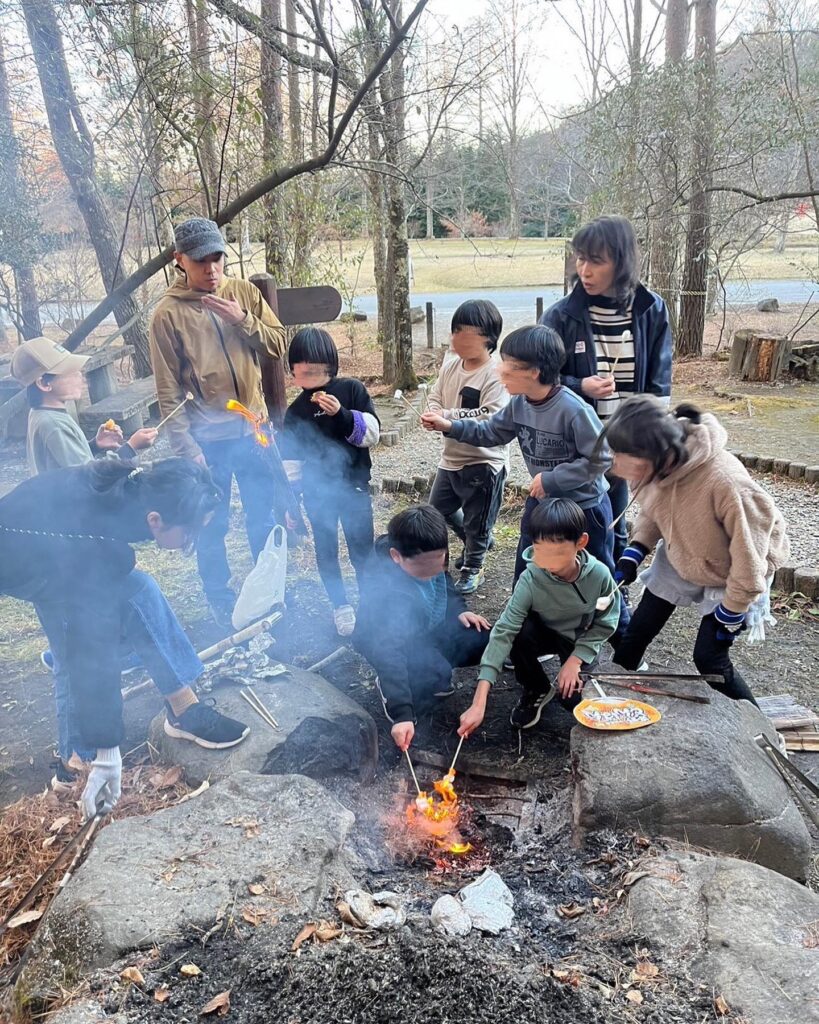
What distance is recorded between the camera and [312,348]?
3578 mm

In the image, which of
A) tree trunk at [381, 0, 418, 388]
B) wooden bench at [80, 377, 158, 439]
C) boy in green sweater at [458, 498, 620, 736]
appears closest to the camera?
boy in green sweater at [458, 498, 620, 736]

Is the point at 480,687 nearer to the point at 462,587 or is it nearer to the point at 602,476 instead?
the point at 602,476

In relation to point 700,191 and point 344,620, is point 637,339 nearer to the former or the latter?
point 344,620

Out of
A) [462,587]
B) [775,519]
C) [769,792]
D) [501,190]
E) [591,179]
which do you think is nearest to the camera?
[769,792]

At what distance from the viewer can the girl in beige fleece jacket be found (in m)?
2.59

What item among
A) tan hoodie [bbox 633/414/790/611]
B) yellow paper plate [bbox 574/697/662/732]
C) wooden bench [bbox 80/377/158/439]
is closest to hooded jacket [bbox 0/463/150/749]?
yellow paper plate [bbox 574/697/662/732]

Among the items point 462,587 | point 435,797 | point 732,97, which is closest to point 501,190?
point 732,97

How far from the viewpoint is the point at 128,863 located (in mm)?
2105

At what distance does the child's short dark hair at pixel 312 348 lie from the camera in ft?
11.8

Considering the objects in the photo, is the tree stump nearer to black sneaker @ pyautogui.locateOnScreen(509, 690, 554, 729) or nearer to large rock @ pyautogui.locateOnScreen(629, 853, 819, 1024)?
black sneaker @ pyautogui.locateOnScreen(509, 690, 554, 729)

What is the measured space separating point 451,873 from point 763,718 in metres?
1.44

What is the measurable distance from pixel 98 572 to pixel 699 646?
2530 millimetres

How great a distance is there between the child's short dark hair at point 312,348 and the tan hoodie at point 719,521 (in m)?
1.79

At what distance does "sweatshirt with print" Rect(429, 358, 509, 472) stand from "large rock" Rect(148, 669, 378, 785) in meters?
1.63
